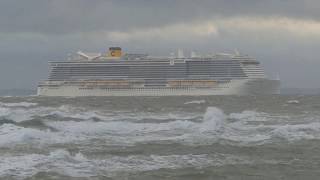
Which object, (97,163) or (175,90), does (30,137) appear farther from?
(175,90)

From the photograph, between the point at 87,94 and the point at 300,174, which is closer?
the point at 300,174

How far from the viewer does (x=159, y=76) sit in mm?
99312

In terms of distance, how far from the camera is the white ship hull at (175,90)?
9738 cm

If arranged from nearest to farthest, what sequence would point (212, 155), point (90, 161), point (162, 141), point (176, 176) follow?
point (176, 176)
point (90, 161)
point (212, 155)
point (162, 141)

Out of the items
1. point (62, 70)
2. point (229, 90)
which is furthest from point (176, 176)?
point (62, 70)

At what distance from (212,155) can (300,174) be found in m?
4.07

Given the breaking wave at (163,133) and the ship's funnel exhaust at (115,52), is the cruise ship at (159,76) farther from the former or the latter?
the breaking wave at (163,133)

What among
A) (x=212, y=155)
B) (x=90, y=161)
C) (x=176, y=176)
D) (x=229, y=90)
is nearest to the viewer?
(x=176, y=176)

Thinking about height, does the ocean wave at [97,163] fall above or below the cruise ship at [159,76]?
below

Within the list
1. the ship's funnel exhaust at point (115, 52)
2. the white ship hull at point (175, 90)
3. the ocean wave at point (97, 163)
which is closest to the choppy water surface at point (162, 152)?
the ocean wave at point (97, 163)

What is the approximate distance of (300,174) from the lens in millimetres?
14281

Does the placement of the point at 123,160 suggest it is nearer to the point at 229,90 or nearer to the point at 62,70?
the point at 229,90

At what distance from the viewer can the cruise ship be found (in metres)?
97.8

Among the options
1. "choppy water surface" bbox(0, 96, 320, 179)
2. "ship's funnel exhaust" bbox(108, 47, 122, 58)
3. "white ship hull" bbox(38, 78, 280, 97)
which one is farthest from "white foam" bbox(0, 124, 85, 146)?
"ship's funnel exhaust" bbox(108, 47, 122, 58)
